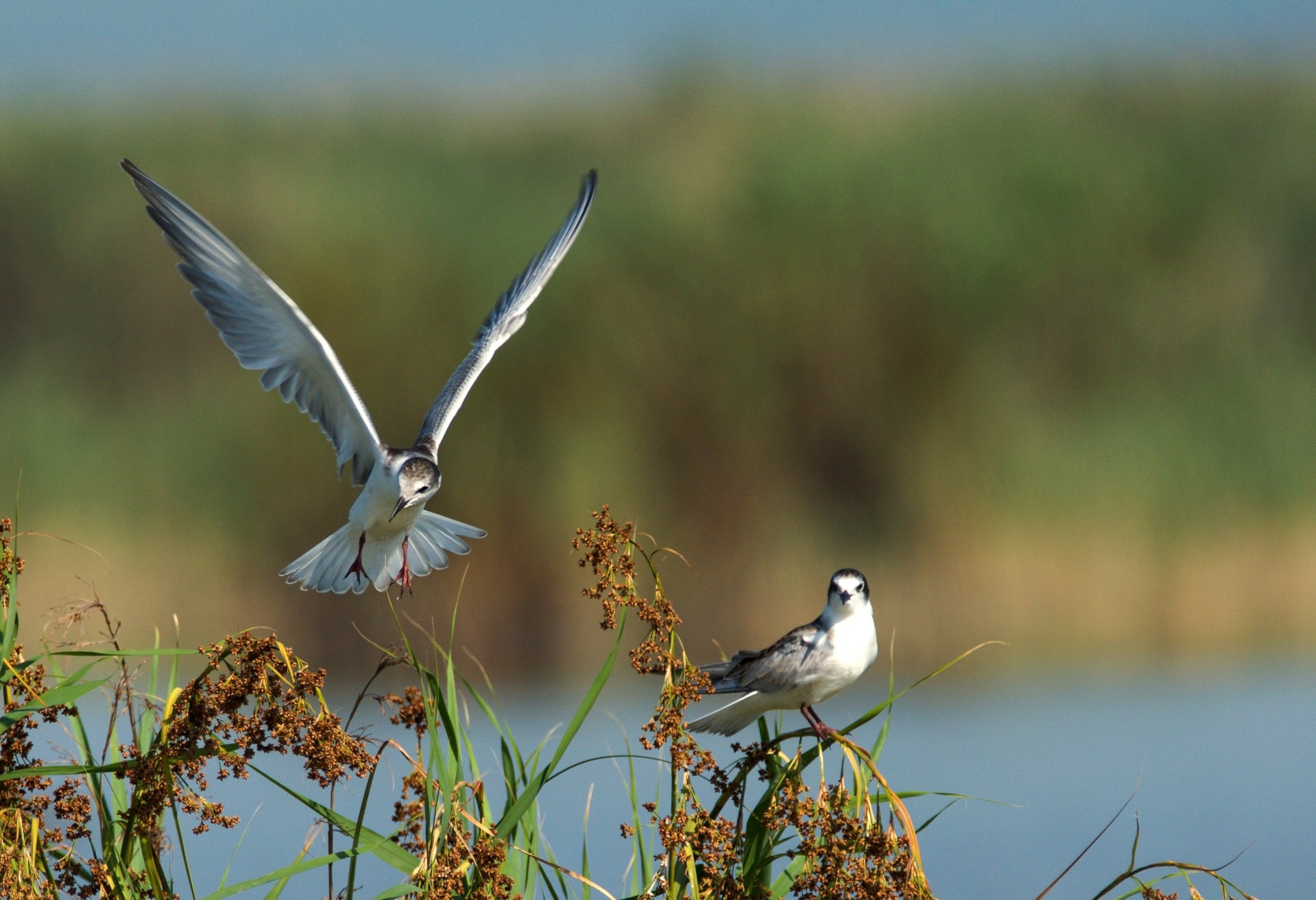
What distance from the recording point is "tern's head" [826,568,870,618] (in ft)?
15.7

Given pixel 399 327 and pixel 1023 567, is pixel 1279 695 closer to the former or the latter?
pixel 1023 567

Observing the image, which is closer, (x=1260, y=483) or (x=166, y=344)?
(x=1260, y=483)

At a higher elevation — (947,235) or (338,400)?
(947,235)

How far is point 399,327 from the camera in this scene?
49.0 feet

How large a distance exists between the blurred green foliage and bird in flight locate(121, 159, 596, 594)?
645 centimetres

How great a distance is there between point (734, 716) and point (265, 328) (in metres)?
3.01

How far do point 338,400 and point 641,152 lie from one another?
480 inches

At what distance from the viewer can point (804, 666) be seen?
178 inches

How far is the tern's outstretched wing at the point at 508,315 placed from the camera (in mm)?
7215

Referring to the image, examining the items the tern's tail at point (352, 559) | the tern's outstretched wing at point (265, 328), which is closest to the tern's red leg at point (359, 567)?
the tern's tail at point (352, 559)

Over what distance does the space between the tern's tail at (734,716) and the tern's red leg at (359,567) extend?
8.00ft

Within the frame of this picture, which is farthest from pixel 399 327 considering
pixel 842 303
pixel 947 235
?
pixel 947 235

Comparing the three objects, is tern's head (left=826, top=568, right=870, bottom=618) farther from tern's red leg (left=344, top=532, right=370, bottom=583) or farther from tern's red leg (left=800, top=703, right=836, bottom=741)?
tern's red leg (left=344, top=532, right=370, bottom=583)

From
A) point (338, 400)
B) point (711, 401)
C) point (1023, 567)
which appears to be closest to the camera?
point (338, 400)
